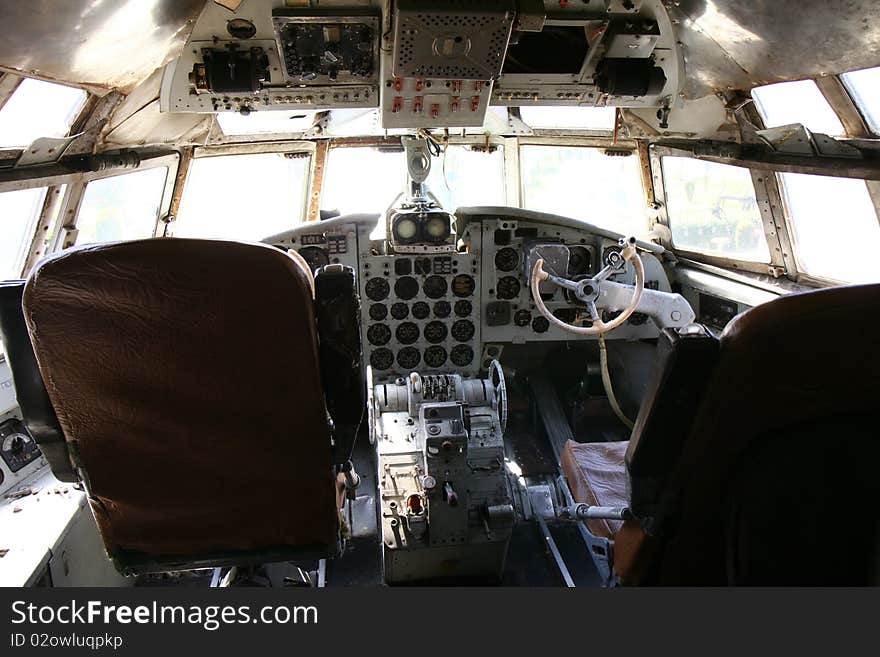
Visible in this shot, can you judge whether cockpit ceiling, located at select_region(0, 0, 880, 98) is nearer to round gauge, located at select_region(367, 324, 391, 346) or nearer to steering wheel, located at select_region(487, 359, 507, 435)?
steering wheel, located at select_region(487, 359, 507, 435)

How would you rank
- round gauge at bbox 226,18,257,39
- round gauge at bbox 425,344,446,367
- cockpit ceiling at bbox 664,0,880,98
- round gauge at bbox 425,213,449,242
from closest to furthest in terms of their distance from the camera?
cockpit ceiling at bbox 664,0,880,98 < round gauge at bbox 226,18,257,39 < round gauge at bbox 425,213,449,242 < round gauge at bbox 425,344,446,367

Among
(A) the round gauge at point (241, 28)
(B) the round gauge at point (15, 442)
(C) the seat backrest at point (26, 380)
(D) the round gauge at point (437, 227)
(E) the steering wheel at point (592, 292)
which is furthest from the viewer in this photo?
(D) the round gauge at point (437, 227)

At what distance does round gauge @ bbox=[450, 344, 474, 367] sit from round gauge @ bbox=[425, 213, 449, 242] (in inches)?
27.6

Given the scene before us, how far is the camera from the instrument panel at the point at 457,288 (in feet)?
11.2

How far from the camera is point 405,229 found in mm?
3318

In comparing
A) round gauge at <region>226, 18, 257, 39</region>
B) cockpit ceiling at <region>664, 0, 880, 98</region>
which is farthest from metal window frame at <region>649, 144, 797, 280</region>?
round gauge at <region>226, 18, 257, 39</region>

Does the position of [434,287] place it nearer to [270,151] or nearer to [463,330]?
[463,330]

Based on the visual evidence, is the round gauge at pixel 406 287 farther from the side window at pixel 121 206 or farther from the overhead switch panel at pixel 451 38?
the side window at pixel 121 206

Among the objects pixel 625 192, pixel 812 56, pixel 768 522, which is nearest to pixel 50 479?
pixel 768 522

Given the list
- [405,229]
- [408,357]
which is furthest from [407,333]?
[405,229]

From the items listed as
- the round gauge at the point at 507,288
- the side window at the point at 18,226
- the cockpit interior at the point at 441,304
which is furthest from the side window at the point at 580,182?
the side window at the point at 18,226

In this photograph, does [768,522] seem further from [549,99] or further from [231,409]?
[549,99]

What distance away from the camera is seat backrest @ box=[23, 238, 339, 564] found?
1.22 m

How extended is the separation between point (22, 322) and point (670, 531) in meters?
1.60
